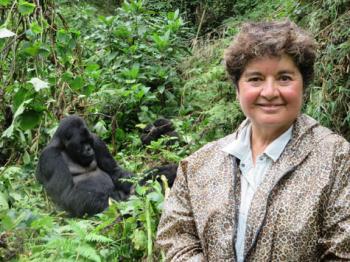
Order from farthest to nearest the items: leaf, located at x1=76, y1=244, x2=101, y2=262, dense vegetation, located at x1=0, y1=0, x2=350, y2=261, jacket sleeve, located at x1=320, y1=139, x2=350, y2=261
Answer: dense vegetation, located at x1=0, y1=0, x2=350, y2=261
leaf, located at x1=76, y1=244, x2=101, y2=262
jacket sleeve, located at x1=320, y1=139, x2=350, y2=261

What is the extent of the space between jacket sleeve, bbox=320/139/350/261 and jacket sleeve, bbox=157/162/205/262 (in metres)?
0.43

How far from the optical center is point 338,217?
60.7 inches

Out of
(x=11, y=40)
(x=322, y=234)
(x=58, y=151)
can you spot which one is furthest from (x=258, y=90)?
(x=11, y=40)

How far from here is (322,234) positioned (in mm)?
1578

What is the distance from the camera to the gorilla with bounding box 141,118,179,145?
556cm

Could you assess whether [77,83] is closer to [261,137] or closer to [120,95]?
[120,95]

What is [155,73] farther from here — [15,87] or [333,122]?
[333,122]

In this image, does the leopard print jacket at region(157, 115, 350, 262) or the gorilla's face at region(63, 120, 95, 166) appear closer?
the leopard print jacket at region(157, 115, 350, 262)

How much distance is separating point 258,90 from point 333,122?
1.93m

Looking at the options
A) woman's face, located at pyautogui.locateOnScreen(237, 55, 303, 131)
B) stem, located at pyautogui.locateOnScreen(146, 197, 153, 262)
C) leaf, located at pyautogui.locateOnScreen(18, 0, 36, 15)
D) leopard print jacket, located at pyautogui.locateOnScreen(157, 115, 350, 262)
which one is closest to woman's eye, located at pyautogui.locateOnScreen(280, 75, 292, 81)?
woman's face, located at pyautogui.locateOnScreen(237, 55, 303, 131)

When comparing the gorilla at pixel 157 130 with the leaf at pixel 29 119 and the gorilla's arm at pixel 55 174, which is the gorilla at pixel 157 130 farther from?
the leaf at pixel 29 119

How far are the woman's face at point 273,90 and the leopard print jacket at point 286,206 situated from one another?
0.08m

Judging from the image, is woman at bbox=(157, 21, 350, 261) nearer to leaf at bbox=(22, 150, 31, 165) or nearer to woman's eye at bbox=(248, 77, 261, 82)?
woman's eye at bbox=(248, 77, 261, 82)

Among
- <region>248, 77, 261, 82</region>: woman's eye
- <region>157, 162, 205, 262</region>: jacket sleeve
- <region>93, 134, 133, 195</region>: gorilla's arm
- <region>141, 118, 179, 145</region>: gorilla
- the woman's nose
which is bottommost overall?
<region>93, 134, 133, 195</region>: gorilla's arm
